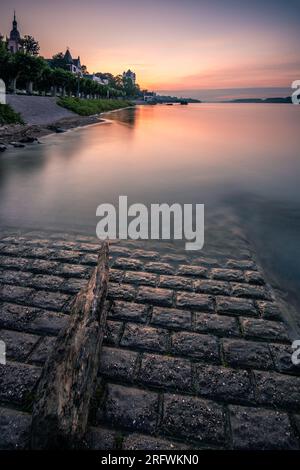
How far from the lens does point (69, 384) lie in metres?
2.14

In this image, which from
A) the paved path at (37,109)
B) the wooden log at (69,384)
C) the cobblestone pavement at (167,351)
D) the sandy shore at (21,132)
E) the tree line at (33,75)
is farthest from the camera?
the tree line at (33,75)

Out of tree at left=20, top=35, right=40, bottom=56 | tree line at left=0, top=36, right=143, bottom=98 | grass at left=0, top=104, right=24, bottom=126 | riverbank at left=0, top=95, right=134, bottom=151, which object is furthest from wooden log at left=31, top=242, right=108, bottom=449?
tree at left=20, top=35, right=40, bottom=56

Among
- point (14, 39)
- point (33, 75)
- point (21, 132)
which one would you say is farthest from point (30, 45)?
point (21, 132)

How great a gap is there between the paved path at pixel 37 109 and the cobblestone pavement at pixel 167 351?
25354 mm

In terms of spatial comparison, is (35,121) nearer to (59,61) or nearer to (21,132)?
(21,132)

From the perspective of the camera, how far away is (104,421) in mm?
2223

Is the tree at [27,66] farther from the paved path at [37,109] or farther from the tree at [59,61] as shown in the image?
the tree at [59,61]

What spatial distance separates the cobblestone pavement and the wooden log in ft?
0.60

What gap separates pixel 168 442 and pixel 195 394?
1.52ft

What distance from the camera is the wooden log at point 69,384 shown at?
1.96 m

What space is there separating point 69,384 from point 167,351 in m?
1.09

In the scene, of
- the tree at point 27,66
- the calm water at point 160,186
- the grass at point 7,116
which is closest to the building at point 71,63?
the tree at point 27,66

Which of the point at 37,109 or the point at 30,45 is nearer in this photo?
the point at 37,109
